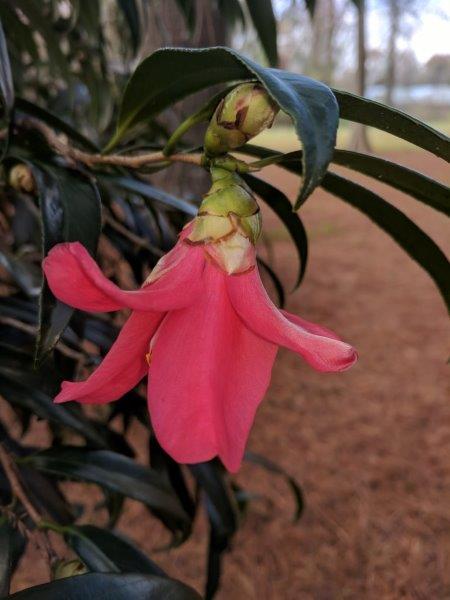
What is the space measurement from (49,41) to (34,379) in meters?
0.45

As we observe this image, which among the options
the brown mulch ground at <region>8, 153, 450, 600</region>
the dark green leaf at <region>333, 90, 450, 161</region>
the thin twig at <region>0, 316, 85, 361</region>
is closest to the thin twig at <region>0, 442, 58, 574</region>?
the thin twig at <region>0, 316, 85, 361</region>

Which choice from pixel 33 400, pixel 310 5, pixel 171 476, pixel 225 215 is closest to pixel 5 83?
pixel 225 215

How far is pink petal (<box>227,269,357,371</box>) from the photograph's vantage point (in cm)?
28

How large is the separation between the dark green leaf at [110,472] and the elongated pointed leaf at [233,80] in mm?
309

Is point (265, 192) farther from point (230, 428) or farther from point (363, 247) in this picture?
point (363, 247)

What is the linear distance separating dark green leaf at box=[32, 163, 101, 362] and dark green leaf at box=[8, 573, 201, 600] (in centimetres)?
14

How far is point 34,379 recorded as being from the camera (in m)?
0.56

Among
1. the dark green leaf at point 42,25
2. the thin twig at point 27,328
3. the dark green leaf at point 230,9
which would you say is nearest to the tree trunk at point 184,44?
the dark green leaf at point 230,9

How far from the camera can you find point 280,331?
28 centimetres

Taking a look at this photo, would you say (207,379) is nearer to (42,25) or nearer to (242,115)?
(242,115)

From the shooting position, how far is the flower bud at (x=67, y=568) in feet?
1.44

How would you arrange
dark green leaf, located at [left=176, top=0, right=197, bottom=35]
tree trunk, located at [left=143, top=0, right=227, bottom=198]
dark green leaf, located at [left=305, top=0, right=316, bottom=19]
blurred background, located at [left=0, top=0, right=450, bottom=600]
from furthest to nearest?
tree trunk, located at [left=143, top=0, right=227, bottom=198]
blurred background, located at [left=0, top=0, right=450, bottom=600]
dark green leaf, located at [left=176, top=0, right=197, bottom=35]
dark green leaf, located at [left=305, top=0, right=316, bottom=19]

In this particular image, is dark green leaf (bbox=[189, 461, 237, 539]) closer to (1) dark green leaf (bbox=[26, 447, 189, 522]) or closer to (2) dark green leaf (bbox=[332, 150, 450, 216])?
(1) dark green leaf (bbox=[26, 447, 189, 522])

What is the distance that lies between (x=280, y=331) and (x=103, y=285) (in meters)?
0.08
